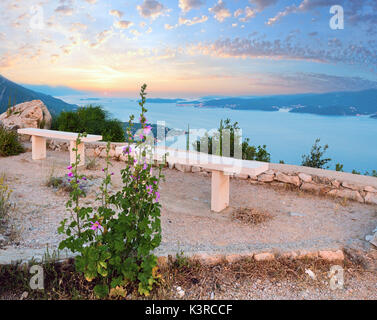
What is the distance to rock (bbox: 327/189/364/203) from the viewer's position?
478cm

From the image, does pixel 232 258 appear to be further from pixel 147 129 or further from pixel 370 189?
pixel 370 189

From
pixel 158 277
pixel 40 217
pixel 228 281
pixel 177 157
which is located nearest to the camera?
pixel 158 277

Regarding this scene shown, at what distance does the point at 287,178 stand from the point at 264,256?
2566 mm

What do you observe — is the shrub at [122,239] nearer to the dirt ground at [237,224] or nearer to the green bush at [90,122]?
the dirt ground at [237,224]

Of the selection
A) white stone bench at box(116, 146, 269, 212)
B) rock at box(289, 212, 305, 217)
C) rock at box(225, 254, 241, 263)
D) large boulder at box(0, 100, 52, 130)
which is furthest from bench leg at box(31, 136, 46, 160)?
rock at box(225, 254, 241, 263)

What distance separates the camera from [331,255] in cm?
309

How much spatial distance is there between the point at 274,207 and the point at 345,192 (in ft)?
3.86

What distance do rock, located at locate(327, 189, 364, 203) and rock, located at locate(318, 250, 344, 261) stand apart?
6.43 feet

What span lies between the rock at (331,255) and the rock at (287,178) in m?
2.16

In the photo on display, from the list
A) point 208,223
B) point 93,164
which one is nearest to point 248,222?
point 208,223

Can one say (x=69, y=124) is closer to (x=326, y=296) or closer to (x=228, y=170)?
(x=228, y=170)

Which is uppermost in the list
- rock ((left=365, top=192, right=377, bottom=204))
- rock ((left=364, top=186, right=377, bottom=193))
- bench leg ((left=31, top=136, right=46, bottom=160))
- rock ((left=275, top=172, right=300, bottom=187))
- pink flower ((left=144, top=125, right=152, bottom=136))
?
pink flower ((left=144, top=125, right=152, bottom=136))

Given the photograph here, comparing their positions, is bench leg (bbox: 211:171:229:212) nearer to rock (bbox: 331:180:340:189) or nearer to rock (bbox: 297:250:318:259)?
rock (bbox: 297:250:318:259)
